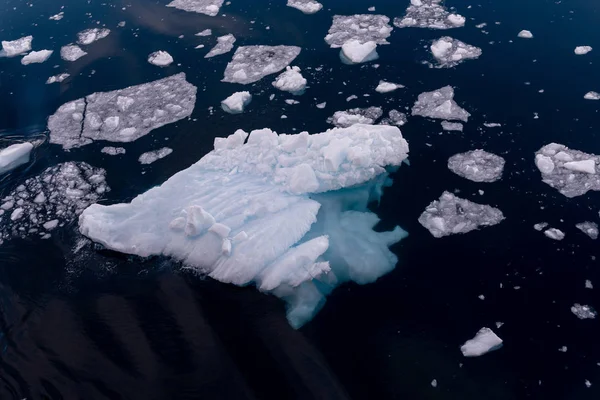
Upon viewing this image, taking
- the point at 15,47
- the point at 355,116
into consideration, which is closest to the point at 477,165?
the point at 355,116

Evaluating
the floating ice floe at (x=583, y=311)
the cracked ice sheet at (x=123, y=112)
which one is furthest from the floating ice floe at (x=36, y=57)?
the floating ice floe at (x=583, y=311)

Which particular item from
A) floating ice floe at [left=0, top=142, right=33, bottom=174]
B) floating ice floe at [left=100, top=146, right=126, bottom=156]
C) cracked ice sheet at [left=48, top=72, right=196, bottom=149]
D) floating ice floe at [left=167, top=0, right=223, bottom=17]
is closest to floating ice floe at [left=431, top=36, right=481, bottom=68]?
cracked ice sheet at [left=48, top=72, right=196, bottom=149]

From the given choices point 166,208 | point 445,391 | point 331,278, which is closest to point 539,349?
point 445,391

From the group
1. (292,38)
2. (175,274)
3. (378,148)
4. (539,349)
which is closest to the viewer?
(539,349)

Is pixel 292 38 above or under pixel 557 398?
above

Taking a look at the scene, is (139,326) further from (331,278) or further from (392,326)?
(392,326)

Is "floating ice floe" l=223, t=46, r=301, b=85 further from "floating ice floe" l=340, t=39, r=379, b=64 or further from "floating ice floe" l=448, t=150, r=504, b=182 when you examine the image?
"floating ice floe" l=448, t=150, r=504, b=182
